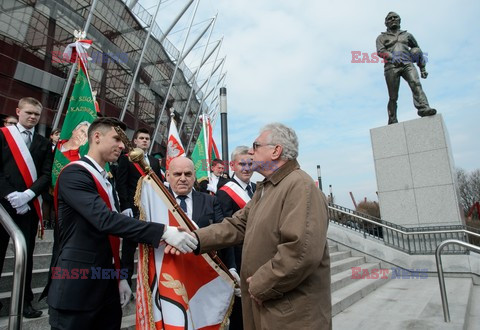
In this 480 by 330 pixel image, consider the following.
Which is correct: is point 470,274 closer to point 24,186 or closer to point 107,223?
point 107,223

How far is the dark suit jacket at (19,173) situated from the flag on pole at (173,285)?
5.15 feet

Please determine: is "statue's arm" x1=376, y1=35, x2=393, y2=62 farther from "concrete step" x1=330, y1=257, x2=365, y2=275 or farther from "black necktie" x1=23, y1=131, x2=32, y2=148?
"black necktie" x1=23, y1=131, x2=32, y2=148

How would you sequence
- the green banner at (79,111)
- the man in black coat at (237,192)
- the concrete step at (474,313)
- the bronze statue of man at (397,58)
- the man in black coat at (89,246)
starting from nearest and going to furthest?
the man in black coat at (89,246) → the man in black coat at (237,192) → the concrete step at (474,313) → the green banner at (79,111) → the bronze statue of man at (397,58)

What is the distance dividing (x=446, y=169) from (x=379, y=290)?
3.43 meters

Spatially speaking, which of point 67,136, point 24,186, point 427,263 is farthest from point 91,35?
point 427,263

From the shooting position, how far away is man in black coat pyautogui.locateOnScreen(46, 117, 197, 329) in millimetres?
2180

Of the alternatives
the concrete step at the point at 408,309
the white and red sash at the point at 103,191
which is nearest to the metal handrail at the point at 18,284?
the white and red sash at the point at 103,191

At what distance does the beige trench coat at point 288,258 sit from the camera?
6.43 feet

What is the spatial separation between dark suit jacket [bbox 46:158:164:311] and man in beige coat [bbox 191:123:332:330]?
0.74m

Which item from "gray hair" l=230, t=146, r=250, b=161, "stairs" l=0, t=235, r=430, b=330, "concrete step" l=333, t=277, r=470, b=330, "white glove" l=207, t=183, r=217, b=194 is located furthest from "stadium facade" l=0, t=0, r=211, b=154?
"concrete step" l=333, t=277, r=470, b=330

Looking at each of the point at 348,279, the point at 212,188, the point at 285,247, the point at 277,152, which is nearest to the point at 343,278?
the point at 348,279

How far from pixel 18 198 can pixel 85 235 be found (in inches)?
53.0

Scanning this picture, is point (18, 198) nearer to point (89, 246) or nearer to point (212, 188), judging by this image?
point (89, 246)

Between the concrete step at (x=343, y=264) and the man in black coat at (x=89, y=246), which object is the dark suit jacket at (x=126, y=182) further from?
the concrete step at (x=343, y=264)
